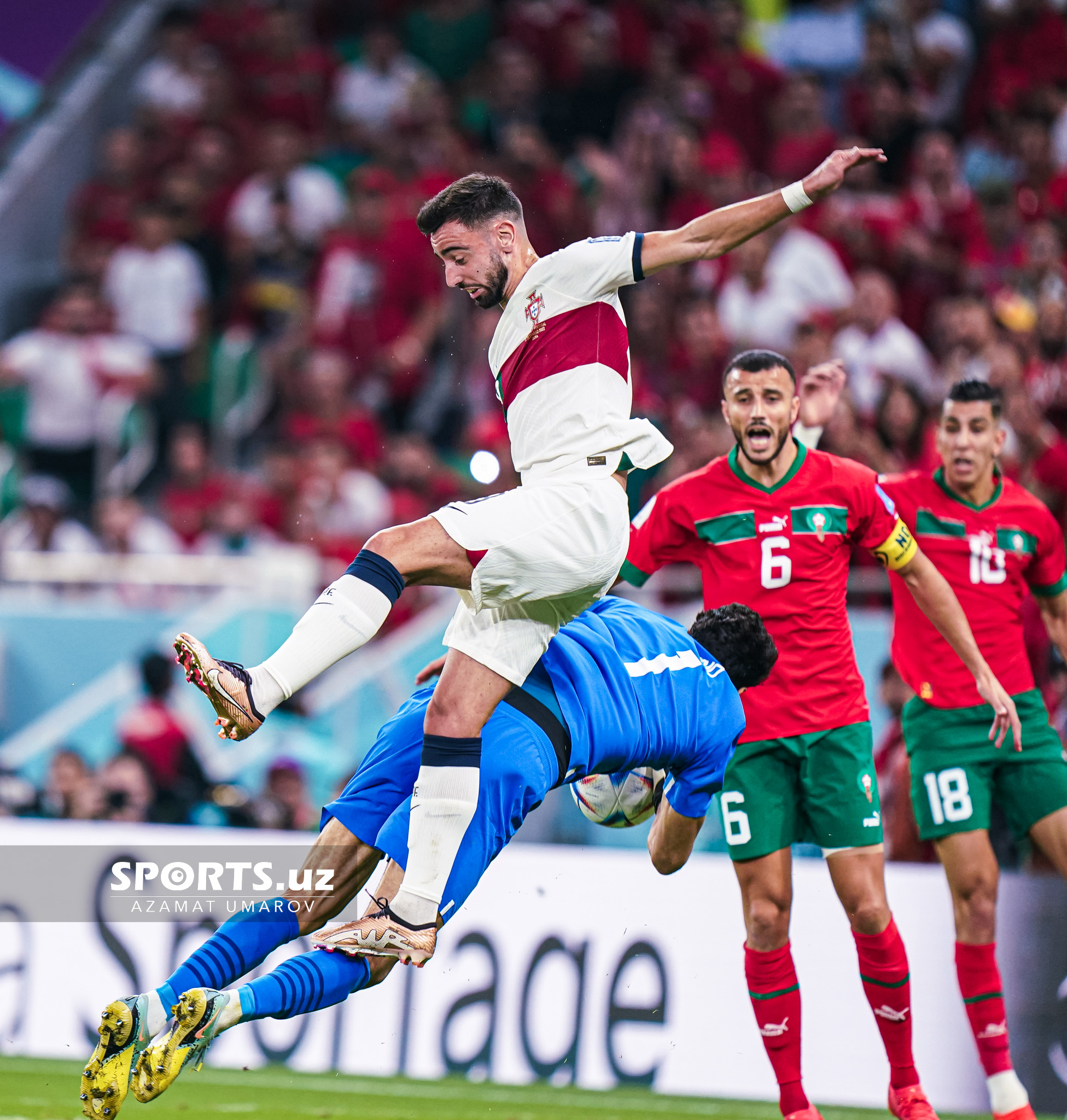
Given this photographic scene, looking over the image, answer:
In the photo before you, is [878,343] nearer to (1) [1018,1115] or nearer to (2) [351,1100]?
(1) [1018,1115]

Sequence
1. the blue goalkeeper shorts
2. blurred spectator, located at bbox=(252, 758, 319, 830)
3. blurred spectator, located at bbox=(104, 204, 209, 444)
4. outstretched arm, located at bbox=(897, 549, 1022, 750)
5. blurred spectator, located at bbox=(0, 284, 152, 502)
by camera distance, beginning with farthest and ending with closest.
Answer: blurred spectator, located at bbox=(104, 204, 209, 444)
blurred spectator, located at bbox=(0, 284, 152, 502)
blurred spectator, located at bbox=(252, 758, 319, 830)
outstretched arm, located at bbox=(897, 549, 1022, 750)
the blue goalkeeper shorts

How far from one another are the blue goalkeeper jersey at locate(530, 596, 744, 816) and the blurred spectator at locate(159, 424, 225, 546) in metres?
6.10

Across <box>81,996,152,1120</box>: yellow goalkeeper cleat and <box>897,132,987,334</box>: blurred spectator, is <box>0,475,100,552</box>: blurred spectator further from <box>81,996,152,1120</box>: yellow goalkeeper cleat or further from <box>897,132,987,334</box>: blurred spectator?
<box>81,996,152,1120</box>: yellow goalkeeper cleat

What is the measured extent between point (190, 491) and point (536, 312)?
6684 mm

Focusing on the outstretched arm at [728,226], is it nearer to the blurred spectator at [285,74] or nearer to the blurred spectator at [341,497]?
the blurred spectator at [341,497]

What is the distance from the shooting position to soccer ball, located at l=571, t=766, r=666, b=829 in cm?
569

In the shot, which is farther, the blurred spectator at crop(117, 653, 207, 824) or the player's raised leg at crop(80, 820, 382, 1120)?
the blurred spectator at crop(117, 653, 207, 824)

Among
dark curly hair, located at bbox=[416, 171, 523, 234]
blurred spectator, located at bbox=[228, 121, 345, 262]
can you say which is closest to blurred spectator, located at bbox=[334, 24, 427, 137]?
blurred spectator, located at bbox=[228, 121, 345, 262]

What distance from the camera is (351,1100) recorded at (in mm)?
6969

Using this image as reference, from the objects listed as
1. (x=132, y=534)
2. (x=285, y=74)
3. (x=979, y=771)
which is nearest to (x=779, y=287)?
(x=132, y=534)

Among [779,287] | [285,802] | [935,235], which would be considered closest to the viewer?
[285,802]

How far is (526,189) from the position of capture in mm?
10547

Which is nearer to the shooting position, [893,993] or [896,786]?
[893,993]

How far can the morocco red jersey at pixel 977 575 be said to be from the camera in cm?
677
